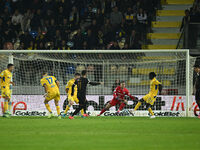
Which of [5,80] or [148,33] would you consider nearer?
[5,80]

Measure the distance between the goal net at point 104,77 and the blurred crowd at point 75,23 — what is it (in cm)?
194

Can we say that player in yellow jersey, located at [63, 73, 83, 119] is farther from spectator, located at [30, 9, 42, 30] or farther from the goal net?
spectator, located at [30, 9, 42, 30]

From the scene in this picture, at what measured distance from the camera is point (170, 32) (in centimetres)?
2238

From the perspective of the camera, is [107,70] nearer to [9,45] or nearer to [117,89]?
[117,89]

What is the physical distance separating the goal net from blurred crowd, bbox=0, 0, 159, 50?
76.4 inches

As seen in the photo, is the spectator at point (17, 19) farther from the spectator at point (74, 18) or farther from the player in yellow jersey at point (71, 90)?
the player in yellow jersey at point (71, 90)

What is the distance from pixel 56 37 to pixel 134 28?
3.67m

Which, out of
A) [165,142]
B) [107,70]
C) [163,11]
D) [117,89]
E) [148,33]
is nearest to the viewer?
[165,142]

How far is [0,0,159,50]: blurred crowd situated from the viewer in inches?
798

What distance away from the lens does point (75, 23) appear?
21531 millimetres

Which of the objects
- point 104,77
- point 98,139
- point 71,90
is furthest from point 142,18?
point 98,139

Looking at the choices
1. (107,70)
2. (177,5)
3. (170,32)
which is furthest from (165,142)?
(177,5)

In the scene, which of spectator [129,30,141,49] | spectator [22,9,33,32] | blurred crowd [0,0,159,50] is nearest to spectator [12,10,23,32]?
blurred crowd [0,0,159,50]

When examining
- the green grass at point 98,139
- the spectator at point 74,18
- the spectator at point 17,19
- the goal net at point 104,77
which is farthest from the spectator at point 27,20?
the green grass at point 98,139
